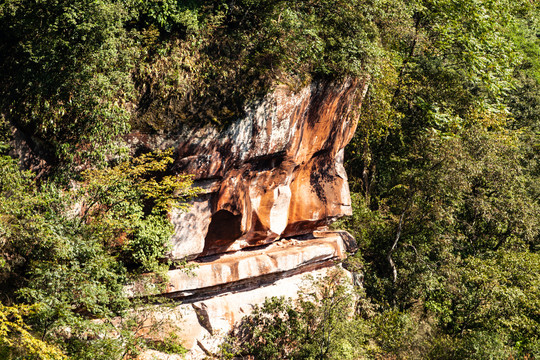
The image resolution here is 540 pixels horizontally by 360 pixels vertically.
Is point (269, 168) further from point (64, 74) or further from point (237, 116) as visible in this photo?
point (64, 74)

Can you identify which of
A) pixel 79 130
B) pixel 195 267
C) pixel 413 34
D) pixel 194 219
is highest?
pixel 413 34

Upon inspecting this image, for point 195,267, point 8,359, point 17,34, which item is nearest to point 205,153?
point 195,267

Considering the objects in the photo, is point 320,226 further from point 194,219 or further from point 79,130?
point 79,130

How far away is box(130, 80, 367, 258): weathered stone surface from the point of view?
13.1m

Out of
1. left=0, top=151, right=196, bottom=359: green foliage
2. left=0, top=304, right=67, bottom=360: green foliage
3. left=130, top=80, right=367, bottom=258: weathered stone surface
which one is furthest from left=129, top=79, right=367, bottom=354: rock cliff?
left=0, top=304, right=67, bottom=360: green foliage

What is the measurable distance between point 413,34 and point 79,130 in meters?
13.3

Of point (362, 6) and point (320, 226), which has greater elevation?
point (362, 6)

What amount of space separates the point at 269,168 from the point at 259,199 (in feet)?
3.32

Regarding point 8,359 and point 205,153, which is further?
point 205,153

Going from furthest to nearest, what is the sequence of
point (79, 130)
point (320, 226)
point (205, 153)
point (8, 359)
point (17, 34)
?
point (320, 226) → point (205, 153) → point (79, 130) → point (17, 34) → point (8, 359)

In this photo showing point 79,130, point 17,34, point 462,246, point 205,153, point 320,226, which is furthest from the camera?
point 462,246

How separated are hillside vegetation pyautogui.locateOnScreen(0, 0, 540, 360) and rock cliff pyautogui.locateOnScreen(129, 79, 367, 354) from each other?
0.60m

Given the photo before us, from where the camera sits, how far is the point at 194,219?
13.3 m

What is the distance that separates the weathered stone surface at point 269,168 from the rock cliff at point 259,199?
0.03 meters
